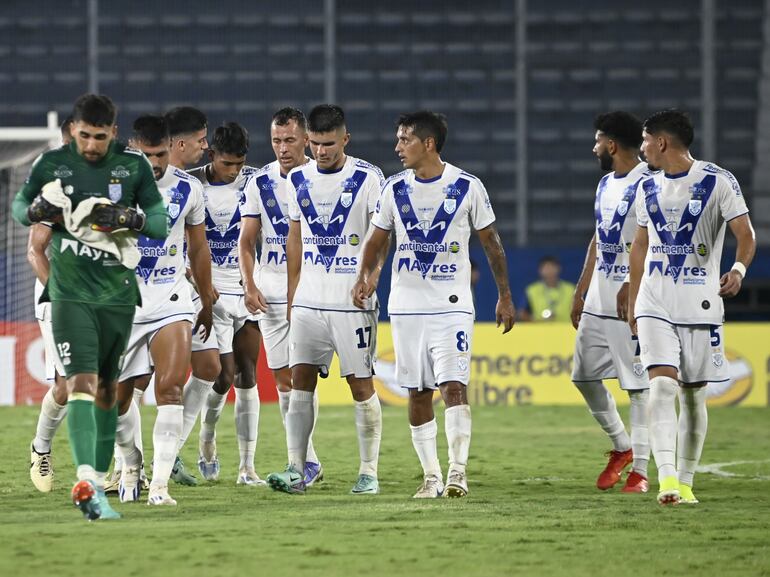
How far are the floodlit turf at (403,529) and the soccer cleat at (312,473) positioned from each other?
8 cm

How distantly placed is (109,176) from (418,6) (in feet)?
57.5

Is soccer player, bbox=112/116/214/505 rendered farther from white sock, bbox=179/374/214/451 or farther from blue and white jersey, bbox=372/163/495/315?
blue and white jersey, bbox=372/163/495/315

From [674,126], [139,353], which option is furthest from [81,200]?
[674,126]

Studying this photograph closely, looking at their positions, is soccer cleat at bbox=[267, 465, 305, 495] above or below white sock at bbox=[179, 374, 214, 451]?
below

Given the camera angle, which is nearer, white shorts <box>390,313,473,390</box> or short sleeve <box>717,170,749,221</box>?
short sleeve <box>717,170,749,221</box>

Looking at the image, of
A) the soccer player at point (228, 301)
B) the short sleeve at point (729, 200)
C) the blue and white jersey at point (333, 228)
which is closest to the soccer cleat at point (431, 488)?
the blue and white jersey at point (333, 228)

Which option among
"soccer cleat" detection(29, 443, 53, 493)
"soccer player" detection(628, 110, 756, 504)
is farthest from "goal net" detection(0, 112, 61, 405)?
"soccer player" detection(628, 110, 756, 504)

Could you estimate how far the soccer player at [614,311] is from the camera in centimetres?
888

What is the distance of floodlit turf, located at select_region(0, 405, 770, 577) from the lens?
18.2 feet

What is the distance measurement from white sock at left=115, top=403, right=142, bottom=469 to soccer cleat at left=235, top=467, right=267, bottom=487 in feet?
4.09

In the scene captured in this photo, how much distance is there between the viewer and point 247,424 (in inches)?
370

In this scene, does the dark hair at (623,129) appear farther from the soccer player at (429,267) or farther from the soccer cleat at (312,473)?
the soccer cleat at (312,473)

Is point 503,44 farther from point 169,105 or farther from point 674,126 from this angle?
point 674,126

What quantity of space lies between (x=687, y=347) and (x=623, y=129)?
1790 millimetres
